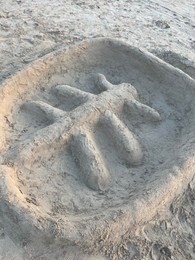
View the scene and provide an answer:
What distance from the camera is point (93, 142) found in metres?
1.73

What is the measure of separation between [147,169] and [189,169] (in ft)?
0.55

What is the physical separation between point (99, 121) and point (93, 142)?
0.13 meters

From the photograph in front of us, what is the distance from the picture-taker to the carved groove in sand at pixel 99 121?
5.34 ft

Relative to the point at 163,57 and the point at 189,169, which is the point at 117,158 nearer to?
the point at 189,169

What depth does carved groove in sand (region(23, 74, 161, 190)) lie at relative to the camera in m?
1.63

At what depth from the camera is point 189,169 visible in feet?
5.35

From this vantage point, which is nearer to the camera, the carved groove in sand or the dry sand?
the dry sand

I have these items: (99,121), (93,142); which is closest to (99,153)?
(93,142)

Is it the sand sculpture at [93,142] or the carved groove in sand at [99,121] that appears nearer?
the sand sculpture at [93,142]

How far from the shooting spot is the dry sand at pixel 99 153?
1398 millimetres

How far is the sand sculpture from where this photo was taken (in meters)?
1.42

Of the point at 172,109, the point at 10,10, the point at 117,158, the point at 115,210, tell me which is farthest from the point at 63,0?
the point at 115,210

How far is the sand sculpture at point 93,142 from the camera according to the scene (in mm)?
1421

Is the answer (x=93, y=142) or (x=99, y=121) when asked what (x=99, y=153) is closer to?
(x=93, y=142)
